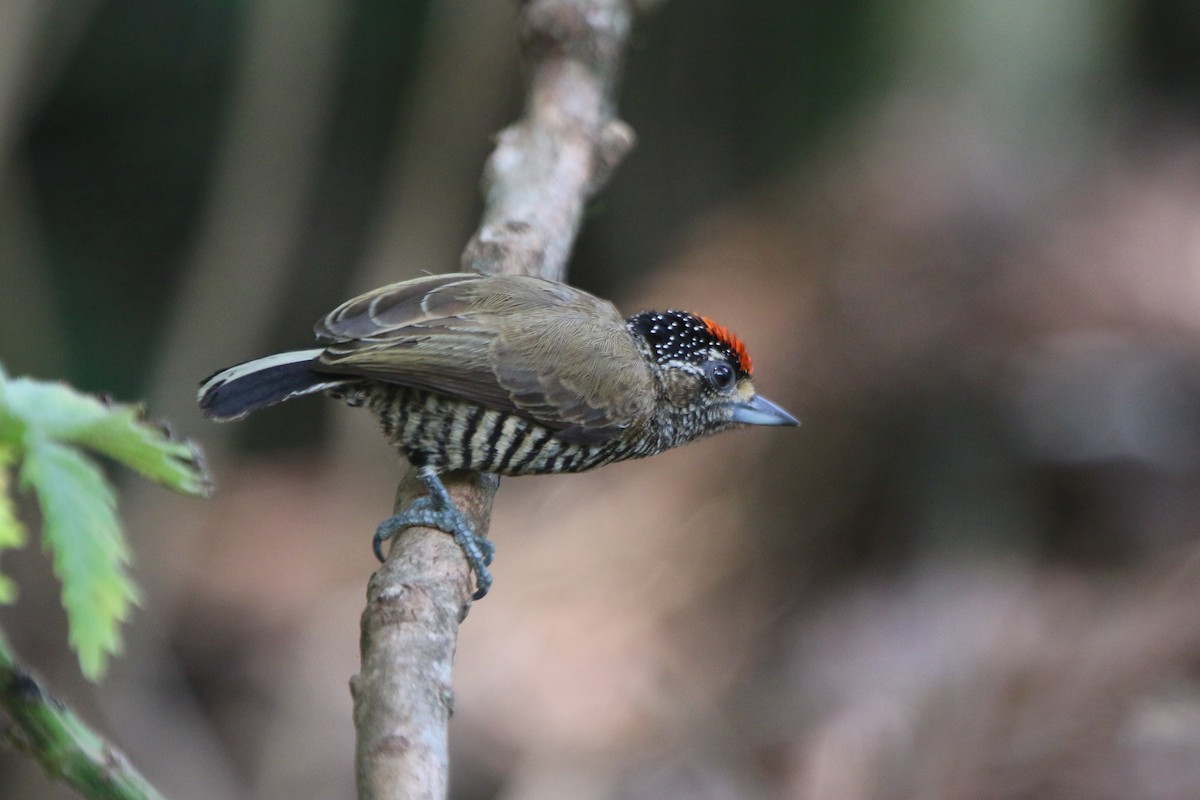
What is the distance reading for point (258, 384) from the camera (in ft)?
10.7

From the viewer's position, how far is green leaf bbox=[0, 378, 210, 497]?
3.50 ft

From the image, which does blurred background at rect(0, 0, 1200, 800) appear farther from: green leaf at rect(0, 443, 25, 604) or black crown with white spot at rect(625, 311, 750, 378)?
green leaf at rect(0, 443, 25, 604)

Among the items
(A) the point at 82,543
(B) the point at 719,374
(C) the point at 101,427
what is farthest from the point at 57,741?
(B) the point at 719,374

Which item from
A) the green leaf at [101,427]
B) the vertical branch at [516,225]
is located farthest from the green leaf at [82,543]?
the vertical branch at [516,225]

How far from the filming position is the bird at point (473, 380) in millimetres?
3320

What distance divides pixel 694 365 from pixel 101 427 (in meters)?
3.08

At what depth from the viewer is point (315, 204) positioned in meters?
8.46

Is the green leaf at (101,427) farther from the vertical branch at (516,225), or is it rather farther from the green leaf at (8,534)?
the vertical branch at (516,225)

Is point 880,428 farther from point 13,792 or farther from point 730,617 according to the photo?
point 13,792

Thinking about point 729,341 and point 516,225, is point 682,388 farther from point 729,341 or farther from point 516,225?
point 516,225

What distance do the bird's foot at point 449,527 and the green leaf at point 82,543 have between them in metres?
1.89

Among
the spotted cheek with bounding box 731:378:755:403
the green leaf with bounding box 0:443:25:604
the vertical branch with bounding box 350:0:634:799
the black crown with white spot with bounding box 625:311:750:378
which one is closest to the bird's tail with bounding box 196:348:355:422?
the vertical branch with bounding box 350:0:634:799

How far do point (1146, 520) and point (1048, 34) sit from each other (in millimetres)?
3020

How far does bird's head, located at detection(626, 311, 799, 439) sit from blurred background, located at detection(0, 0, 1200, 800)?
2.25 metres
